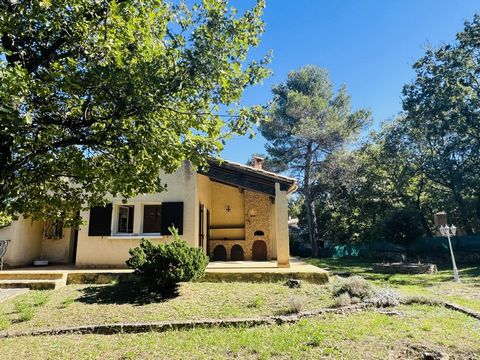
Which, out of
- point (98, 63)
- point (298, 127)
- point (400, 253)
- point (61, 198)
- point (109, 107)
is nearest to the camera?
point (98, 63)

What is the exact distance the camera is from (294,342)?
5508mm

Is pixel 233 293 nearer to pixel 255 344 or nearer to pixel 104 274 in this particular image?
pixel 255 344

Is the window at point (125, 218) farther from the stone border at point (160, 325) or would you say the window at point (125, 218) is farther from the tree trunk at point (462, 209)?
the tree trunk at point (462, 209)

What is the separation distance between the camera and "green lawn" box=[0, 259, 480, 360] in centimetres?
523

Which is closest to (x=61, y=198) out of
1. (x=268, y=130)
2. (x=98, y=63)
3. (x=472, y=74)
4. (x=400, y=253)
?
(x=98, y=63)

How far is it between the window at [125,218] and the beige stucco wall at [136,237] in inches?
15.9

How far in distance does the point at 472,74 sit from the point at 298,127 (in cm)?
1322

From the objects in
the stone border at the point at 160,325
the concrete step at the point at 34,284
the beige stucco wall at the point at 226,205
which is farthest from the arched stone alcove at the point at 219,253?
the stone border at the point at 160,325

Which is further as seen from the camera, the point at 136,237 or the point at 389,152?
the point at 389,152

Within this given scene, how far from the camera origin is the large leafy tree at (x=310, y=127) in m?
28.9

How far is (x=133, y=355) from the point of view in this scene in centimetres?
536

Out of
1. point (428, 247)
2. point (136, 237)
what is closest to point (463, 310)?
point (136, 237)

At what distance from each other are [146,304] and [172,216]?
442 centimetres

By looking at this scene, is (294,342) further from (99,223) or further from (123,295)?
(99,223)
